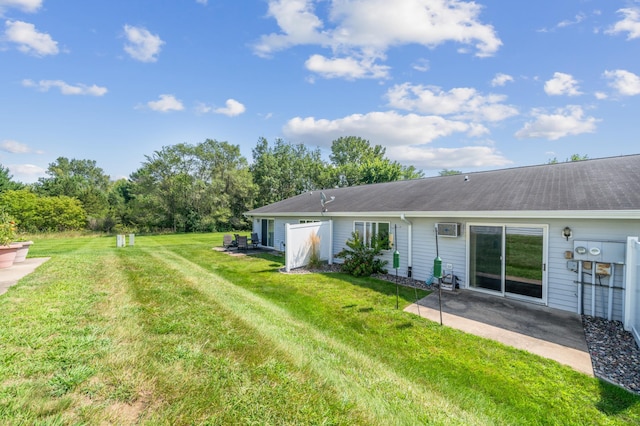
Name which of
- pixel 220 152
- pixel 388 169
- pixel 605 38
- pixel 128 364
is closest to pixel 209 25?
pixel 128 364

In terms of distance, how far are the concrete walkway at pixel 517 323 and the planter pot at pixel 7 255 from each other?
1141cm

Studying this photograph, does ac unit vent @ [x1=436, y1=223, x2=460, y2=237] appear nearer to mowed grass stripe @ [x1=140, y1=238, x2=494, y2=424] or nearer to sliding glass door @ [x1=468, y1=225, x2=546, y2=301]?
sliding glass door @ [x1=468, y1=225, x2=546, y2=301]

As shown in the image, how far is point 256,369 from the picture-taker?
3152 millimetres

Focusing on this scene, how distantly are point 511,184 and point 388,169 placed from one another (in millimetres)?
23203

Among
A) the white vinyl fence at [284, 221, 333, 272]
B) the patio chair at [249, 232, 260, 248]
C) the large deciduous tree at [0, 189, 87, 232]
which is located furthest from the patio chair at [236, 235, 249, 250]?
the large deciduous tree at [0, 189, 87, 232]

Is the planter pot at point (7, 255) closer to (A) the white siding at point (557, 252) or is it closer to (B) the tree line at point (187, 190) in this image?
(A) the white siding at point (557, 252)

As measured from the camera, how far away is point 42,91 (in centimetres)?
1298

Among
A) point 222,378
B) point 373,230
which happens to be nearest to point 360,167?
point 373,230

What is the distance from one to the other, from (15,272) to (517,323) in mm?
12701

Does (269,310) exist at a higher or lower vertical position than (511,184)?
lower

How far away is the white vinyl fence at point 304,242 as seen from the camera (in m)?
10.0

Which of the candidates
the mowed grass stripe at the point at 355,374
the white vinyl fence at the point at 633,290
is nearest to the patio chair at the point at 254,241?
the mowed grass stripe at the point at 355,374

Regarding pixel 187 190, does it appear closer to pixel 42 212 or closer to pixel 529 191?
pixel 42 212

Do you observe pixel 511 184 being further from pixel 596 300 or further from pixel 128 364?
pixel 128 364
